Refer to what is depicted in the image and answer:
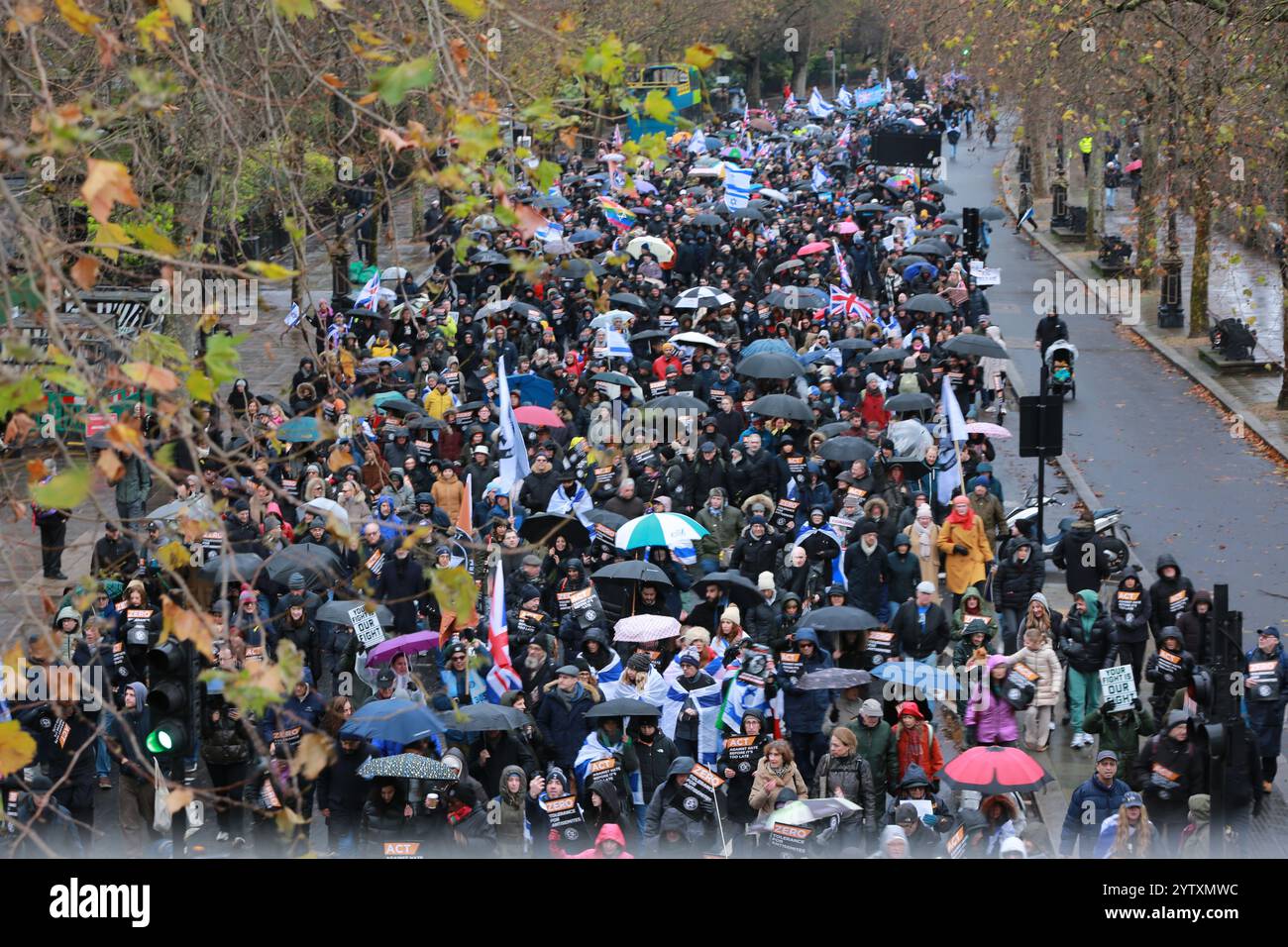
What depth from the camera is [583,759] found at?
1226 centimetres

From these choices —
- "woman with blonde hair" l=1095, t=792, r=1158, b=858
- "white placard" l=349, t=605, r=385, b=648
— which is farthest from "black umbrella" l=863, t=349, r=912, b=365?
→ "woman with blonde hair" l=1095, t=792, r=1158, b=858

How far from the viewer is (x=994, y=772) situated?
37.9ft

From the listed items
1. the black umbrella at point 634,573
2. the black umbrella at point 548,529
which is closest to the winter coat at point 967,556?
the black umbrella at point 634,573

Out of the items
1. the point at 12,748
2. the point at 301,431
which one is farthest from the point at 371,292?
the point at 12,748

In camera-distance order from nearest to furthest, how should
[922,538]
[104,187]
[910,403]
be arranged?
1. [104,187]
2. [922,538]
3. [910,403]

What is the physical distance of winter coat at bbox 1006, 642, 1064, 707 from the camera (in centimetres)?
1431

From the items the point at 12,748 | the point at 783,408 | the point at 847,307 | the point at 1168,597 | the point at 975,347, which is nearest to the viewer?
the point at 12,748

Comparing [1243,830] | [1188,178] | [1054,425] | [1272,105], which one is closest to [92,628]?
[1243,830]

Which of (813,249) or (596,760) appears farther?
(813,249)

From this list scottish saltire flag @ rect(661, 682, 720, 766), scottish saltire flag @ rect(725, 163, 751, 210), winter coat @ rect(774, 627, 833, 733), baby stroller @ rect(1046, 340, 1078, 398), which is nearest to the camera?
scottish saltire flag @ rect(661, 682, 720, 766)

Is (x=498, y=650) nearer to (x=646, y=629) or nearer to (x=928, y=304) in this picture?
(x=646, y=629)

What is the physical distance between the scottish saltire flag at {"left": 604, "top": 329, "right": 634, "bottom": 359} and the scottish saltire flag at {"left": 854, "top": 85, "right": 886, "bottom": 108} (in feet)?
153

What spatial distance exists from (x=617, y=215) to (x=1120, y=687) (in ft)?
75.6

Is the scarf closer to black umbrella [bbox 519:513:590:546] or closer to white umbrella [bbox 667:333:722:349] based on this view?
black umbrella [bbox 519:513:590:546]
